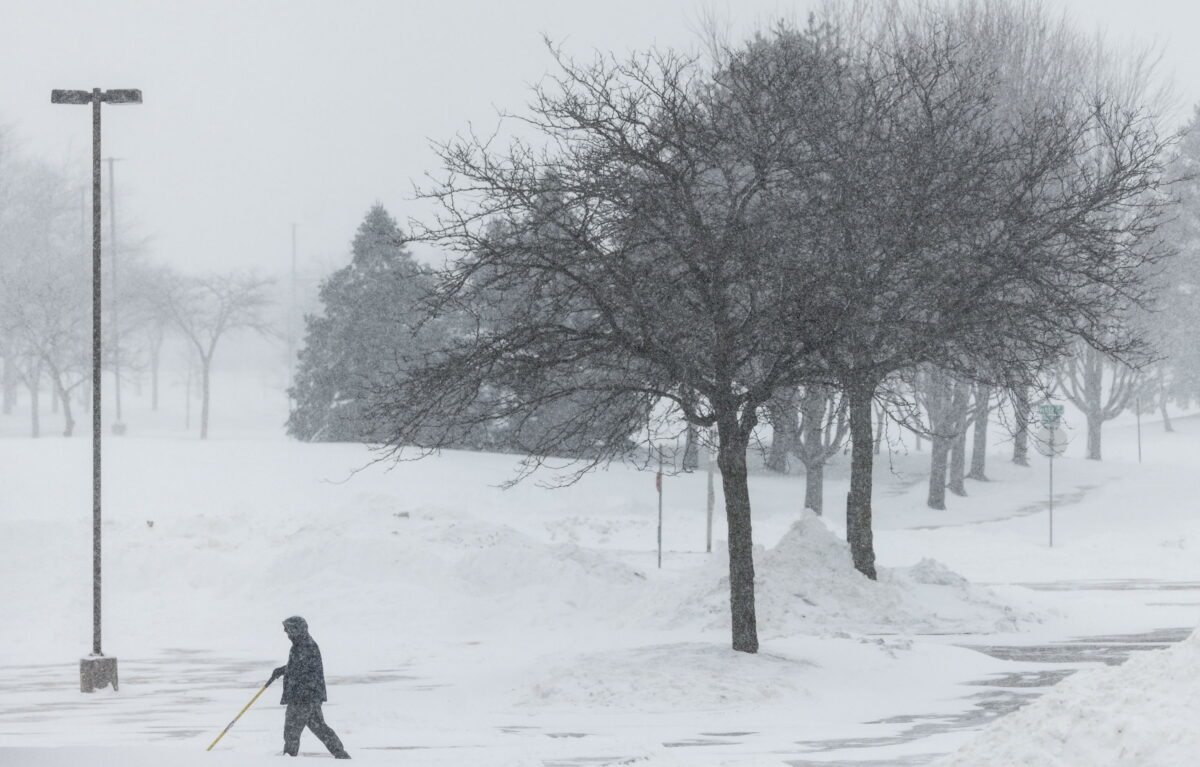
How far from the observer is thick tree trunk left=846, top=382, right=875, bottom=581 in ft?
76.7

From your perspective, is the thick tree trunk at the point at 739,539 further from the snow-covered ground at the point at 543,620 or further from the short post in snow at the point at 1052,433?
the short post in snow at the point at 1052,433

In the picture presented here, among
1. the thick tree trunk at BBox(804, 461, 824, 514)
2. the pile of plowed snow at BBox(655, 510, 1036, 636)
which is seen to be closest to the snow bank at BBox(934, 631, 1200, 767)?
the pile of plowed snow at BBox(655, 510, 1036, 636)

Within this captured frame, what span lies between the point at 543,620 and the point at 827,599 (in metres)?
4.66

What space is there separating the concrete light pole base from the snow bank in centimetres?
1134

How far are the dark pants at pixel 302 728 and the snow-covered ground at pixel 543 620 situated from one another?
468mm

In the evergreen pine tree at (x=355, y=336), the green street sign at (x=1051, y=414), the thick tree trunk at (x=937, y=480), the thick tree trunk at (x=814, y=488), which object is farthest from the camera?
the evergreen pine tree at (x=355, y=336)

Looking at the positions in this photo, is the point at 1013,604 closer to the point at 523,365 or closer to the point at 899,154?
the point at 899,154

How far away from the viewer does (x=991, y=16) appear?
45719 millimetres

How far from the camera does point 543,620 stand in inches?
938

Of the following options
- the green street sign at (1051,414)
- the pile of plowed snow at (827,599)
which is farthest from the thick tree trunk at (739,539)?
the green street sign at (1051,414)

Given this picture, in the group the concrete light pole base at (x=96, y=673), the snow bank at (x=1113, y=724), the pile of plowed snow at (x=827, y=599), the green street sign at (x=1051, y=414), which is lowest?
the concrete light pole base at (x=96, y=673)

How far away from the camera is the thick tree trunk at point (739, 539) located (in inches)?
698

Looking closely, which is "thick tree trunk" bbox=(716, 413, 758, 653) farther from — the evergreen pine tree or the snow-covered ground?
the evergreen pine tree

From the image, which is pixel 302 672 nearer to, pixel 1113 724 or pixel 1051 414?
pixel 1113 724
